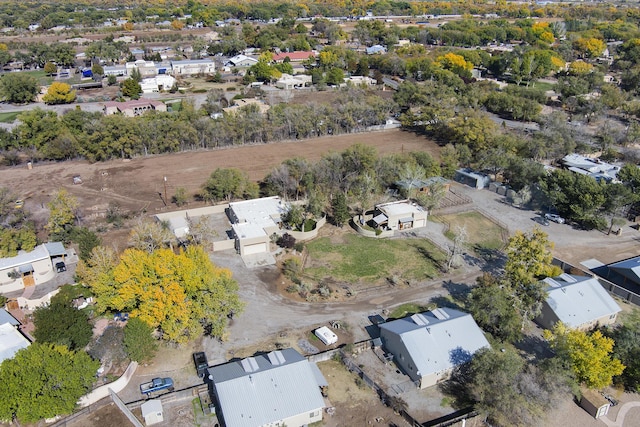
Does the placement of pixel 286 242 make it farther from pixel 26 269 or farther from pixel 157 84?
pixel 157 84

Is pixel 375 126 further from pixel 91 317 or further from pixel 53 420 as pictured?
pixel 53 420

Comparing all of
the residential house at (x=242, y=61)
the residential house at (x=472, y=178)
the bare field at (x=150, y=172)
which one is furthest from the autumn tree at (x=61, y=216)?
the residential house at (x=242, y=61)

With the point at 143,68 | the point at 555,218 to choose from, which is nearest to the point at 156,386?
the point at 555,218

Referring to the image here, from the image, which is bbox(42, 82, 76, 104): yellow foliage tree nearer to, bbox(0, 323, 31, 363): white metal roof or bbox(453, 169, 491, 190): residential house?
bbox(0, 323, 31, 363): white metal roof

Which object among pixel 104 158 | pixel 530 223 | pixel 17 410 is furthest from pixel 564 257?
pixel 104 158

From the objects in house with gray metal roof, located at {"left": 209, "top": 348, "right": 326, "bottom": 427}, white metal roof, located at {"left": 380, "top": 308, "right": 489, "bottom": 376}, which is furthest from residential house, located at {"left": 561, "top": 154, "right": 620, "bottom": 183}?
house with gray metal roof, located at {"left": 209, "top": 348, "right": 326, "bottom": 427}
